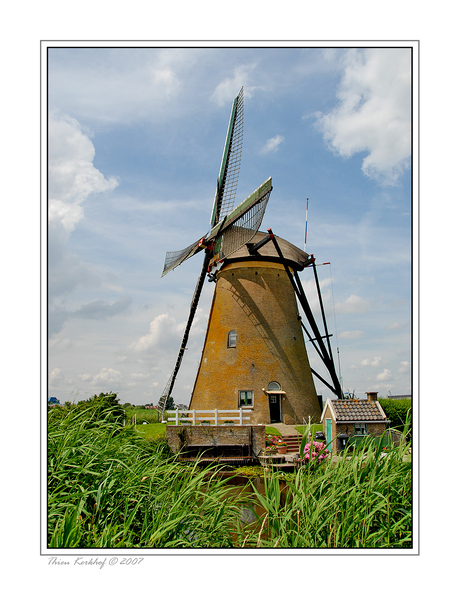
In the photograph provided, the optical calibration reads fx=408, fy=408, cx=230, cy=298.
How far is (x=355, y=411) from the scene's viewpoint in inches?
400

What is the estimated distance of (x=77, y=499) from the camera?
364 cm

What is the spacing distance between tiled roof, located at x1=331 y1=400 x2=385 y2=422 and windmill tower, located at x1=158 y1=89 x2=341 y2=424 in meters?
5.21

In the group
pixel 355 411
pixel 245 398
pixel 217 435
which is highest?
pixel 355 411

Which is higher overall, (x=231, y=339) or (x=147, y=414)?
(x=231, y=339)

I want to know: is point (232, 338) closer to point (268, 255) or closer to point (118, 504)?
point (268, 255)

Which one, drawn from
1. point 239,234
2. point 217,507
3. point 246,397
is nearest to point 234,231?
point 239,234

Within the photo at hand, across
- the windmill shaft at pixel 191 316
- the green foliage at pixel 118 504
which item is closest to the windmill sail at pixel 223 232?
the windmill shaft at pixel 191 316

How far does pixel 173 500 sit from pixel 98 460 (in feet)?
2.94

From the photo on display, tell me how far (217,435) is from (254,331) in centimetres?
455

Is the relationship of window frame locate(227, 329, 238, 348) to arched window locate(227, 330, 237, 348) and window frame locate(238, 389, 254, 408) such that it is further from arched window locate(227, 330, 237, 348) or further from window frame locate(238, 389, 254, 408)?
window frame locate(238, 389, 254, 408)

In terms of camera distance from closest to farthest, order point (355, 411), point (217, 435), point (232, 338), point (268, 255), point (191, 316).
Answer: point (355, 411) < point (217, 435) < point (232, 338) < point (268, 255) < point (191, 316)

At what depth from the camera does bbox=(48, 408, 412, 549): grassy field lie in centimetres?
319

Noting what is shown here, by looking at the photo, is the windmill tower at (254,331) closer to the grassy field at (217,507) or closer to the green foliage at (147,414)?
the green foliage at (147,414)
